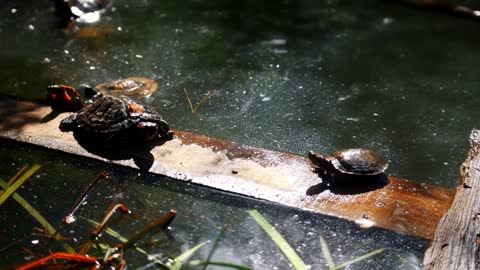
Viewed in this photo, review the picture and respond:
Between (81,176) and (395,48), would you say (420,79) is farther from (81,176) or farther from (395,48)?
(81,176)

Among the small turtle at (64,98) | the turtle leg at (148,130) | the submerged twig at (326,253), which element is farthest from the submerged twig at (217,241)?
the small turtle at (64,98)

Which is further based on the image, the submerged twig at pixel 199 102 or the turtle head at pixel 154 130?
the submerged twig at pixel 199 102

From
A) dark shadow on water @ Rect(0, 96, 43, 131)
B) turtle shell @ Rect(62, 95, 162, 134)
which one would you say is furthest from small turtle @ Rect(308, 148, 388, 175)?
dark shadow on water @ Rect(0, 96, 43, 131)

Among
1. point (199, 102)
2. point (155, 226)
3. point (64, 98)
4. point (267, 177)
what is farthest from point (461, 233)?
point (64, 98)

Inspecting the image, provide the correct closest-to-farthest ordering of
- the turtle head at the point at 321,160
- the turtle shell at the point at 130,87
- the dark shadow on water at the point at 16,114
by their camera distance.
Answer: the turtle head at the point at 321,160 < the dark shadow on water at the point at 16,114 < the turtle shell at the point at 130,87

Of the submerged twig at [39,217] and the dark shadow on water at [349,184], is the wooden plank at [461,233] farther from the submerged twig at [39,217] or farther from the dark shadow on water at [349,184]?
the submerged twig at [39,217]

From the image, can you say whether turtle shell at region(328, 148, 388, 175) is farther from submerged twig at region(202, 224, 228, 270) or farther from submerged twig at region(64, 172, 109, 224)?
submerged twig at region(64, 172, 109, 224)
